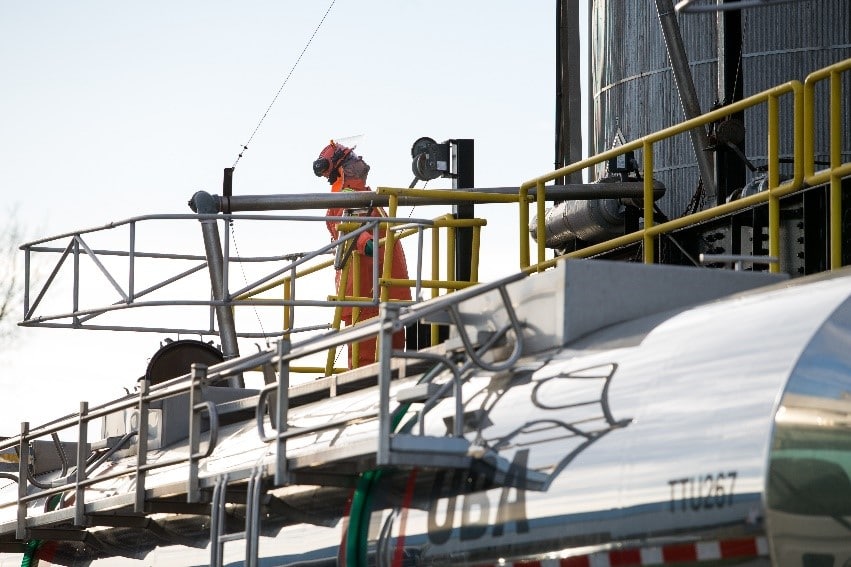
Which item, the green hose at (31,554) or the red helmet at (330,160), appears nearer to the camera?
the green hose at (31,554)

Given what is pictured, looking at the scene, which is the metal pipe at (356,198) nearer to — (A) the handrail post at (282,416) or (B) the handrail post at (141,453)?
(B) the handrail post at (141,453)

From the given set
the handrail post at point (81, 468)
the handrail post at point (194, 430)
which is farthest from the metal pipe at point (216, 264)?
the handrail post at point (194, 430)

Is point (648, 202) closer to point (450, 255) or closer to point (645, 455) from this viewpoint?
point (450, 255)

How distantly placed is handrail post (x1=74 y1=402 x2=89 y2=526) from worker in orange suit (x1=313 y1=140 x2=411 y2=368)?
435 cm

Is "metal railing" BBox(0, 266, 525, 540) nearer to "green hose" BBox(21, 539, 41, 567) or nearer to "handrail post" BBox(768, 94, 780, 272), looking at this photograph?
"green hose" BBox(21, 539, 41, 567)

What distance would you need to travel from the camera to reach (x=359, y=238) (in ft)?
49.0

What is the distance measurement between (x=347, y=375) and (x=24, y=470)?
354 centimetres

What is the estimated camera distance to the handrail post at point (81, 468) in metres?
10.1

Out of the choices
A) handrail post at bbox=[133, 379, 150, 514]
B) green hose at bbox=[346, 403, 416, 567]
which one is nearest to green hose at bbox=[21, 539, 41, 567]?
handrail post at bbox=[133, 379, 150, 514]

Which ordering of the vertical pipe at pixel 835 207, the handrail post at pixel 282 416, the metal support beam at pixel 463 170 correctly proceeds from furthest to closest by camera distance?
the metal support beam at pixel 463 170
the vertical pipe at pixel 835 207
the handrail post at pixel 282 416

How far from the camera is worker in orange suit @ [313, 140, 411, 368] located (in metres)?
14.9

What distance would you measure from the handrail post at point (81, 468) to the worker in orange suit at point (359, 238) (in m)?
4.35

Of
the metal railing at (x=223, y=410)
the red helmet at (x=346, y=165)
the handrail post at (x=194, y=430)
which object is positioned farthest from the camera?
the red helmet at (x=346, y=165)

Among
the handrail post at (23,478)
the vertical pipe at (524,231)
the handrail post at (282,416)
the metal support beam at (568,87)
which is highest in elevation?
the metal support beam at (568,87)
